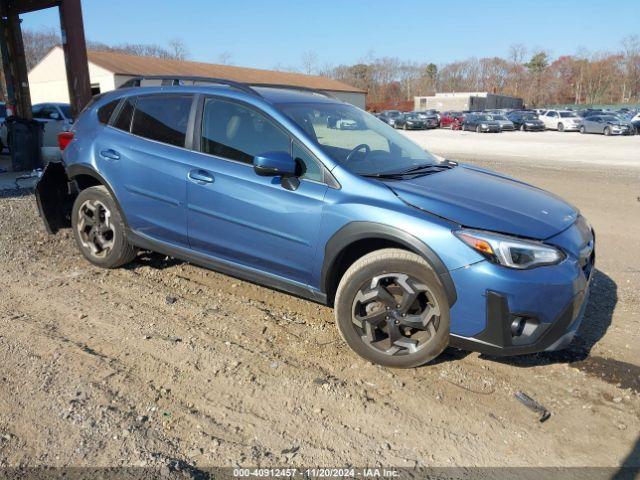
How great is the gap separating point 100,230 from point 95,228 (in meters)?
0.07

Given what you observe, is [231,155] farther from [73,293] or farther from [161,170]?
[73,293]

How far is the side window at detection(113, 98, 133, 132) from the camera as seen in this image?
189 inches

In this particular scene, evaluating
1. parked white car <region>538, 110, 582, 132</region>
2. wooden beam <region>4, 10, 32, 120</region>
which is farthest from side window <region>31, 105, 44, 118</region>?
parked white car <region>538, 110, 582, 132</region>

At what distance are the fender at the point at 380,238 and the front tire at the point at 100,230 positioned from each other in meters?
2.23

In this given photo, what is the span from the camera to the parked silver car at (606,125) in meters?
32.7

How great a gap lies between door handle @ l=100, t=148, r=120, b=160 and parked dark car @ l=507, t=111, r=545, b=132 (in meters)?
39.6

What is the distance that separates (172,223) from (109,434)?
200 centimetres

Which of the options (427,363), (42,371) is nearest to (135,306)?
(42,371)

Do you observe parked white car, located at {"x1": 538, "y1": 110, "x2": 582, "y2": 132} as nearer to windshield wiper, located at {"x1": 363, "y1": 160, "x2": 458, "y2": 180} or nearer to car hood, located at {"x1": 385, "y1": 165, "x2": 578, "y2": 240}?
windshield wiper, located at {"x1": 363, "y1": 160, "x2": 458, "y2": 180}

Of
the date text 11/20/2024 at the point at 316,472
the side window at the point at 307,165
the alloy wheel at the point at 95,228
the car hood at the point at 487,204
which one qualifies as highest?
the side window at the point at 307,165

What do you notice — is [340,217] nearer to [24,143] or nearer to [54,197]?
[54,197]

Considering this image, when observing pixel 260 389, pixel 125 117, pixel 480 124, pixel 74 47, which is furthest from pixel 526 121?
pixel 260 389

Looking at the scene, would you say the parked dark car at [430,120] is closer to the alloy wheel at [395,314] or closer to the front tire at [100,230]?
the front tire at [100,230]

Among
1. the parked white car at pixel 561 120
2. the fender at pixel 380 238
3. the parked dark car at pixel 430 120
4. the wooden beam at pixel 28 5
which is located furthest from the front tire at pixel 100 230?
the parked dark car at pixel 430 120
